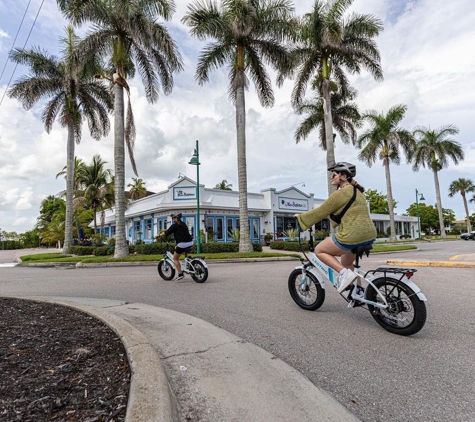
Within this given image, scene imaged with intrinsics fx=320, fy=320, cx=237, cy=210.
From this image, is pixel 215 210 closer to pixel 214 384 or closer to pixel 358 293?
pixel 358 293

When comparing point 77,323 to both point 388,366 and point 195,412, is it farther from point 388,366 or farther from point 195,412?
point 388,366

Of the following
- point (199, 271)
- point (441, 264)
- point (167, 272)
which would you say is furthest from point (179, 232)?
point (441, 264)

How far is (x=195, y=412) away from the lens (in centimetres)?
222

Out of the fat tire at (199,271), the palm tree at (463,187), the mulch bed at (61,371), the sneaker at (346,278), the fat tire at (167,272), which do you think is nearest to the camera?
the mulch bed at (61,371)

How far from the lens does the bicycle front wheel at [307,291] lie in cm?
485

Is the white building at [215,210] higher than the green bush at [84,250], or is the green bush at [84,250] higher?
the white building at [215,210]

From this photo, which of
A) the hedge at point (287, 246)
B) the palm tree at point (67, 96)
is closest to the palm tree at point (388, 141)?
the hedge at point (287, 246)

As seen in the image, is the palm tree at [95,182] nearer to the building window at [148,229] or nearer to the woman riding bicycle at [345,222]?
the building window at [148,229]

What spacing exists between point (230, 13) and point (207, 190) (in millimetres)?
14077

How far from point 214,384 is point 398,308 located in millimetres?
2442

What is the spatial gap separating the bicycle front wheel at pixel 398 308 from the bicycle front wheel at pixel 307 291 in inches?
36.1

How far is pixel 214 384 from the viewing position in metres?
2.61

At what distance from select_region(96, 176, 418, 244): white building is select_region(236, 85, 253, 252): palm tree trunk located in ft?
31.5

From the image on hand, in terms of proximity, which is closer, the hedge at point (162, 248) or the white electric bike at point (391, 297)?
the white electric bike at point (391, 297)
